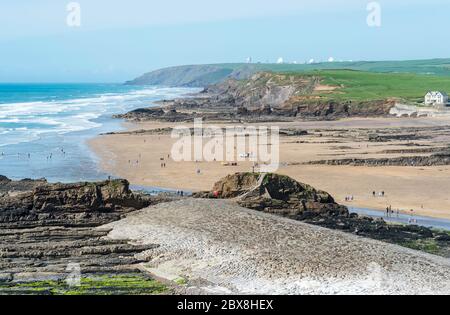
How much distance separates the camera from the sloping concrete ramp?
78.2 feet

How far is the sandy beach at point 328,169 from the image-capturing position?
48531 mm

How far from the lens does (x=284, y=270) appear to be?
982 inches

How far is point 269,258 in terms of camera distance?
26.0m

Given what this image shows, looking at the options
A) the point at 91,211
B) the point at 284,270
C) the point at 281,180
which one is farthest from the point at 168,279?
the point at 281,180

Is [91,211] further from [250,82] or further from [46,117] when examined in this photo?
[250,82]

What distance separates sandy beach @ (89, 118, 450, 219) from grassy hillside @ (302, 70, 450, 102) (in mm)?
45269

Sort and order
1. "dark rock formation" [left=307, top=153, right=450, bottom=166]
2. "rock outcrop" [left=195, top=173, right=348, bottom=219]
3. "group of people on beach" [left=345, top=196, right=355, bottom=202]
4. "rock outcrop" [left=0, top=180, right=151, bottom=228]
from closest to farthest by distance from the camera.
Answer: "rock outcrop" [left=0, top=180, right=151, bottom=228]
"rock outcrop" [left=195, top=173, right=348, bottom=219]
"group of people on beach" [left=345, top=196, right=355, bottom=202]
"dark rock formation" [left=307, top=153, right=450, bottom=166]

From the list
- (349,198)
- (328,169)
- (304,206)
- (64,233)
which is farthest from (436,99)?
(64,233)

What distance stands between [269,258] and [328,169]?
35109 mm

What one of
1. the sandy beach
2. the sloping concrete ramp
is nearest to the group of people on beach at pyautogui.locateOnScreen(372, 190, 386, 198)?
the sandy beach

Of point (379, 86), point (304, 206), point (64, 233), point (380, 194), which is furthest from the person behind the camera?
point (379, 86)

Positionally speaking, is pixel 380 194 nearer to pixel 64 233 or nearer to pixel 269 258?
pixel 269 258

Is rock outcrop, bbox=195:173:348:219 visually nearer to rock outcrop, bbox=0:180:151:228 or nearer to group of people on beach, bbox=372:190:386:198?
rock outcrop, bbox=0:180:151:228

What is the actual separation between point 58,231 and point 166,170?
30742 millimetres
